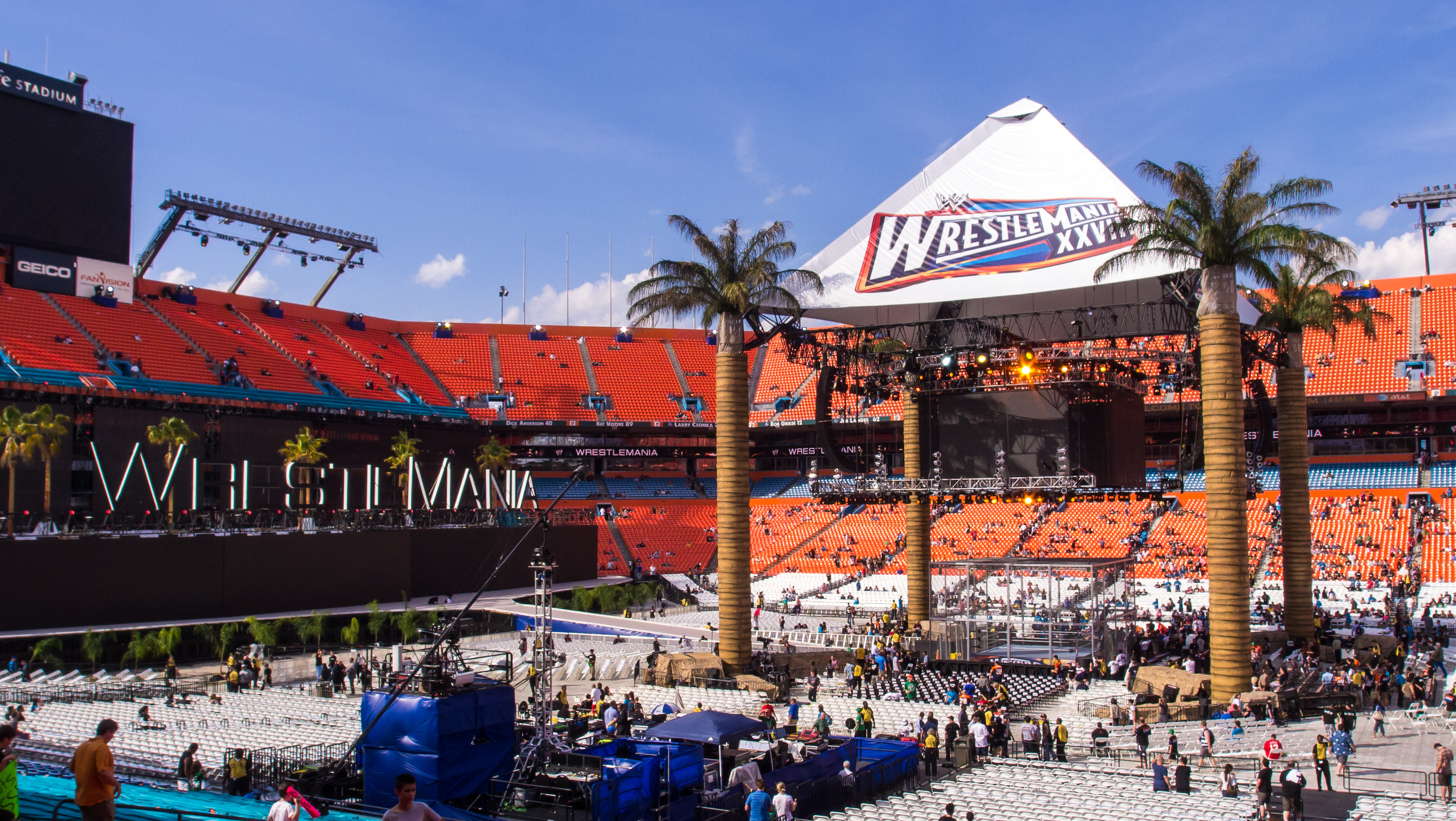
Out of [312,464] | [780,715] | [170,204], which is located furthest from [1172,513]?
[170,204]

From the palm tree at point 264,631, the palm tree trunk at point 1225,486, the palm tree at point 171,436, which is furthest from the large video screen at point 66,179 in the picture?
the palm tree trunk at point 1225,486

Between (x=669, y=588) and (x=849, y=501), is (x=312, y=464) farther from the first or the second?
(x=849, y=501)

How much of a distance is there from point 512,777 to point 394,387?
5823 centimetres

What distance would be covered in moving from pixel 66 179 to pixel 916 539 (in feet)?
92.7

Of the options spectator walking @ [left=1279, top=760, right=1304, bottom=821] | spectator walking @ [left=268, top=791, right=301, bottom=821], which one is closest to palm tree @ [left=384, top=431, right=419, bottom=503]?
spectator walking @ [left=1279, top=760, right=1304, bottom=821]

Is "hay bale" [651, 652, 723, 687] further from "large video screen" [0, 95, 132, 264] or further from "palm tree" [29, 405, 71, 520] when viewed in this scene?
"palm tree" [29, 405, 71, 520]

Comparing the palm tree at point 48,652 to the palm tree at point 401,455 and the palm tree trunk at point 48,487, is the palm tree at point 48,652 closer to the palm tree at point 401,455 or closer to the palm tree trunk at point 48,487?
the palm tree trunk at point 48,487

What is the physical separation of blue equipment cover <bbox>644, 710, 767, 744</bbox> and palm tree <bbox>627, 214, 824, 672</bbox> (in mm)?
12115

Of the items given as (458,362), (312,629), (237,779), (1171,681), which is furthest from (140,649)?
(458,362)

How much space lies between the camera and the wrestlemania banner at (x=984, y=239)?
2917 centimetres

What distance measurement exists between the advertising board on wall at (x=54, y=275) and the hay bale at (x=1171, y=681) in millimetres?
28295

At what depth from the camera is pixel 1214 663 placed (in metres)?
25.8

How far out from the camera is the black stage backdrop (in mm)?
38719

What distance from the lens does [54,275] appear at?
1148 inches
